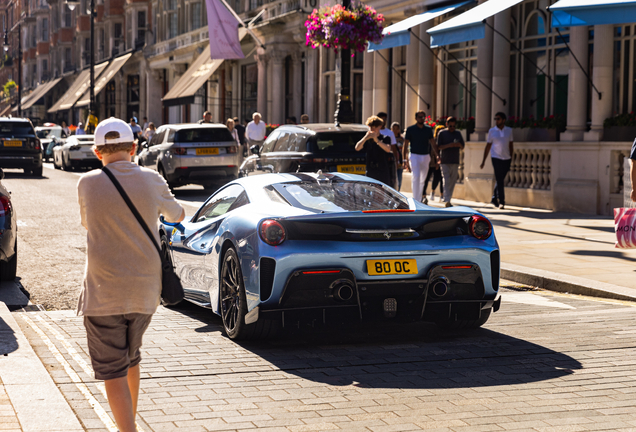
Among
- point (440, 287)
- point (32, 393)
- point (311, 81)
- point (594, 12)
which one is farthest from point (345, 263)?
point (311, 81)

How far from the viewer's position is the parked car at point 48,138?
1652 inches

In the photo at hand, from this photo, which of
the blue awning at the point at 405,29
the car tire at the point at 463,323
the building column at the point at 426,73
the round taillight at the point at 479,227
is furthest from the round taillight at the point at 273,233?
the building column at the point at 426,73

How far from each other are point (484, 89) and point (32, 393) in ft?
54.8

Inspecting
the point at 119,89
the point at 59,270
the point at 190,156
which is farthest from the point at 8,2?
the point at 59,270

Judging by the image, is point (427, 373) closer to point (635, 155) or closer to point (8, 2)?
point (635, 155)

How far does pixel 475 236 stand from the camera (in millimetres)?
6836

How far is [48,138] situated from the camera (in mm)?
43562

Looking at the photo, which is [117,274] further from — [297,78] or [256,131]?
[297,78]

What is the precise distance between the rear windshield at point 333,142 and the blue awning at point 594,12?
381cm

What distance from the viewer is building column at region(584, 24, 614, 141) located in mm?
16938

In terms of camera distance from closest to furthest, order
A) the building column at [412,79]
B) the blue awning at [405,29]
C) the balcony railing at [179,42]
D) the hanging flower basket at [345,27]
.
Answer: the hanging flower basket at [345,27], the blue awning at [405,29], the building column at [412,79], the balcony railing at [179,42]

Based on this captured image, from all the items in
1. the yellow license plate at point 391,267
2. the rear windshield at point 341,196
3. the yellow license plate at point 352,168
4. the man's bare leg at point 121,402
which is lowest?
the man's bare leg at point 121,402

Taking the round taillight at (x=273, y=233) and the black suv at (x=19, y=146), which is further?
the black suv at (x=19, y=146)

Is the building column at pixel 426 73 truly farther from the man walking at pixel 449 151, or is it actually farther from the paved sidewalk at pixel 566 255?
the paved sidewalk at pixel 566 255
